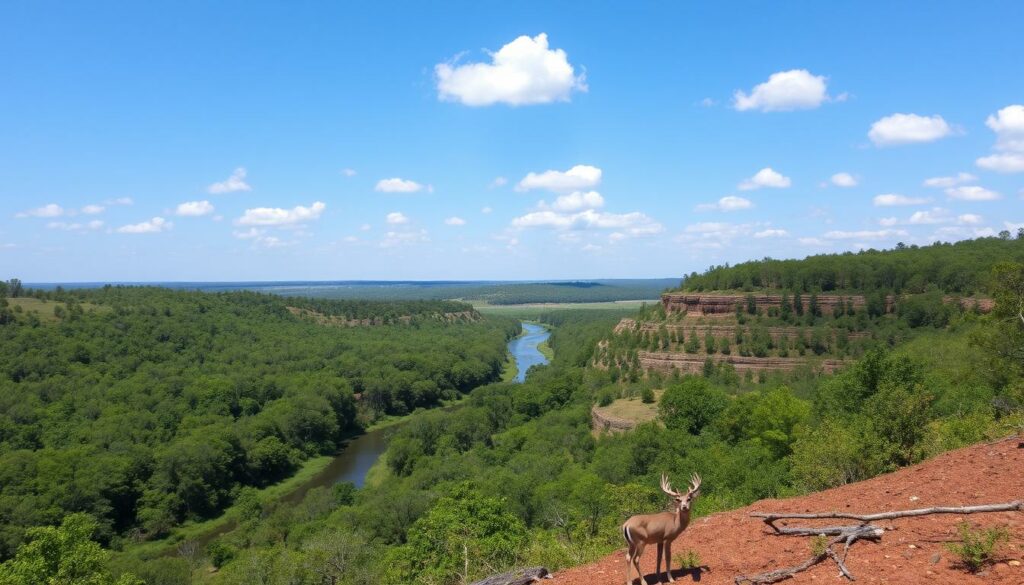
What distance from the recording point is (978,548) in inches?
281

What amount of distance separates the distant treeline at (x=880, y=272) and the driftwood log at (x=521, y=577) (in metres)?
78.8

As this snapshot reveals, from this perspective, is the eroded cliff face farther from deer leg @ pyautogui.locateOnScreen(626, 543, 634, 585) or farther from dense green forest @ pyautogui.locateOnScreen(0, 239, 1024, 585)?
deer leg @ pyautogui.locateOnScreen(626, 543, 634, 585)

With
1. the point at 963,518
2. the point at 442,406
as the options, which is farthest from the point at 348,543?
the point at 442,406

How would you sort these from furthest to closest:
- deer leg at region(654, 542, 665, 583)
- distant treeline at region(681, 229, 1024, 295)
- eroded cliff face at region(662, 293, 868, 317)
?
eroded cliff face at region(662, 293, 868, 317), distant treeline at region(681, 229, 1024, 295), deer leg at region(654, 542, 665, 583)

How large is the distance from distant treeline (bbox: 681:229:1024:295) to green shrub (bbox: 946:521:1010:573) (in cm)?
7683

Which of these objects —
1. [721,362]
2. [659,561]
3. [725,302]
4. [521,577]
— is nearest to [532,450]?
[721,362]

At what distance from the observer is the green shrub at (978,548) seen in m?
7.16

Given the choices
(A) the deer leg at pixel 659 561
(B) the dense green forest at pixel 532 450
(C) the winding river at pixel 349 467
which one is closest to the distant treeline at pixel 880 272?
(B) the dense green forest at pixel 532 450

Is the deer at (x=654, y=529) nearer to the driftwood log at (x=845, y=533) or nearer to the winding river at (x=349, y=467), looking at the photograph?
the driftwood log at (x=845, y=533)

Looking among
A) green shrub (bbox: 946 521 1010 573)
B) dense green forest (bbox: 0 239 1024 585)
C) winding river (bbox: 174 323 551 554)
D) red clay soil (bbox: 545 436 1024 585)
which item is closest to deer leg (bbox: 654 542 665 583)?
red clay soil (bbox: 545 436 1024 585)

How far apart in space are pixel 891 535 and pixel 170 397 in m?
82.0

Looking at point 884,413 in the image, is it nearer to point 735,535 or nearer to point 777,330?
point 735,535

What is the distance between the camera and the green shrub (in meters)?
7.16

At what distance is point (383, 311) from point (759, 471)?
158804 mm
